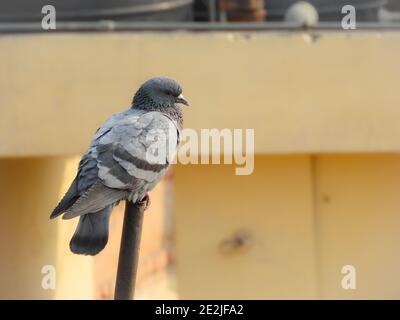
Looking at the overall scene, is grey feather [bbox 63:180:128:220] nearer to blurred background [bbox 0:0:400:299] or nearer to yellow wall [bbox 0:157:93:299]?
blurred background [bbox 0:0:400:299]

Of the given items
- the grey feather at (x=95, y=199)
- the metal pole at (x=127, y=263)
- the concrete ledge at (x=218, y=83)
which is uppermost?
the concrete ledge at (x=218, y=83)

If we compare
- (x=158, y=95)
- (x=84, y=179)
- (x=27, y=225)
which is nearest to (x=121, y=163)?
(x=84, y=179)

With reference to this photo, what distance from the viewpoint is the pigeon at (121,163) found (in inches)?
191

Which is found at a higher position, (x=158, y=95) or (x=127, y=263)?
(x=158, y=95)

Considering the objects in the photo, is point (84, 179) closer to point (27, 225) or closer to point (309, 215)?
point (27, 225)

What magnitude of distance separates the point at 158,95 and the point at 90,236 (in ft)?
3.92

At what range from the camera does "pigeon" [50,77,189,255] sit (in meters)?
4.86

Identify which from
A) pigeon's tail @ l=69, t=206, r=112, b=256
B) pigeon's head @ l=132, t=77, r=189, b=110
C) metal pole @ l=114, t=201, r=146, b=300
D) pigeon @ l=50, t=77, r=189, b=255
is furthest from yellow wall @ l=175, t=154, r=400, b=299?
metal pole @ l=114, t=201, r=146, b=300

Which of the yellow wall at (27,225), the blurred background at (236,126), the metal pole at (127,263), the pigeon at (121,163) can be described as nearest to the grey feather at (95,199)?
the pigeon at (121,163)

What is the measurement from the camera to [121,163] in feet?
16.7

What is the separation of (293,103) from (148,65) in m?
1.11

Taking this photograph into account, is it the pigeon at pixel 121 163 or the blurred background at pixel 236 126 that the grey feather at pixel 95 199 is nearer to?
the pigeon at pixel 121 163
